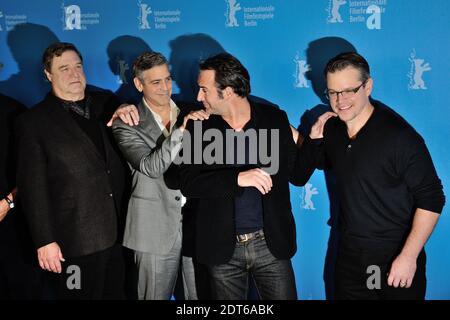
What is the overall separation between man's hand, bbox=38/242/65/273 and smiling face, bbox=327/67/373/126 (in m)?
1.48

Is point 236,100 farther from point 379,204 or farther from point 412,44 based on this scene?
point 412,44

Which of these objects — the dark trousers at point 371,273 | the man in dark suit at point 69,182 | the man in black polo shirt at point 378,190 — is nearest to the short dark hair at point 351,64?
the man in black polo shirt at point 378,190

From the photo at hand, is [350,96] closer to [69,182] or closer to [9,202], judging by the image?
[69,182]

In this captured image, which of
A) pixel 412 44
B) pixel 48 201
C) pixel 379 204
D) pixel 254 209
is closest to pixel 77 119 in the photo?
pixel 48 201

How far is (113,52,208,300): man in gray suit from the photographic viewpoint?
2.57 meters

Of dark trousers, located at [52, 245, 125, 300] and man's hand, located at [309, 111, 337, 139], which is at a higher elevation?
man's hand, located at [309, 111, 337, 139]

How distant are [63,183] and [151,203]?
439 millimetres

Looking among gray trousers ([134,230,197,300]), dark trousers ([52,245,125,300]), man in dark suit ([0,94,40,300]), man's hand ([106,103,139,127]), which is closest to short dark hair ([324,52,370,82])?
man's hand ([106,103,139,127])

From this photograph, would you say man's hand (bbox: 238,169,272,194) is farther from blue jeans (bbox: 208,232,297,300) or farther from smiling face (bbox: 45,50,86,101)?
smiling face (bbox: 45,50,86,101)

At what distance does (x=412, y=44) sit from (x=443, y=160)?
2.08 feet

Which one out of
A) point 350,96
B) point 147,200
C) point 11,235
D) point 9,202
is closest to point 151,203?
point 147,200

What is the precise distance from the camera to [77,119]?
8.86ft

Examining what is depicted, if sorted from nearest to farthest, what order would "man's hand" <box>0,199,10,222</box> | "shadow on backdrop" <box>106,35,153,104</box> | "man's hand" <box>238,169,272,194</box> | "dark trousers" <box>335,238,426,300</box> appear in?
"man's hand" <box>238,169,272,194</box>
"dark trousers" <box>335,238,426,300</box>
"man's hand" <box>0,199,10,222</box>
"shadow on backdrop" <box>106,35,153,104</box>

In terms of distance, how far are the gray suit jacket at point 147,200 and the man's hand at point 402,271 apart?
3.34ft
